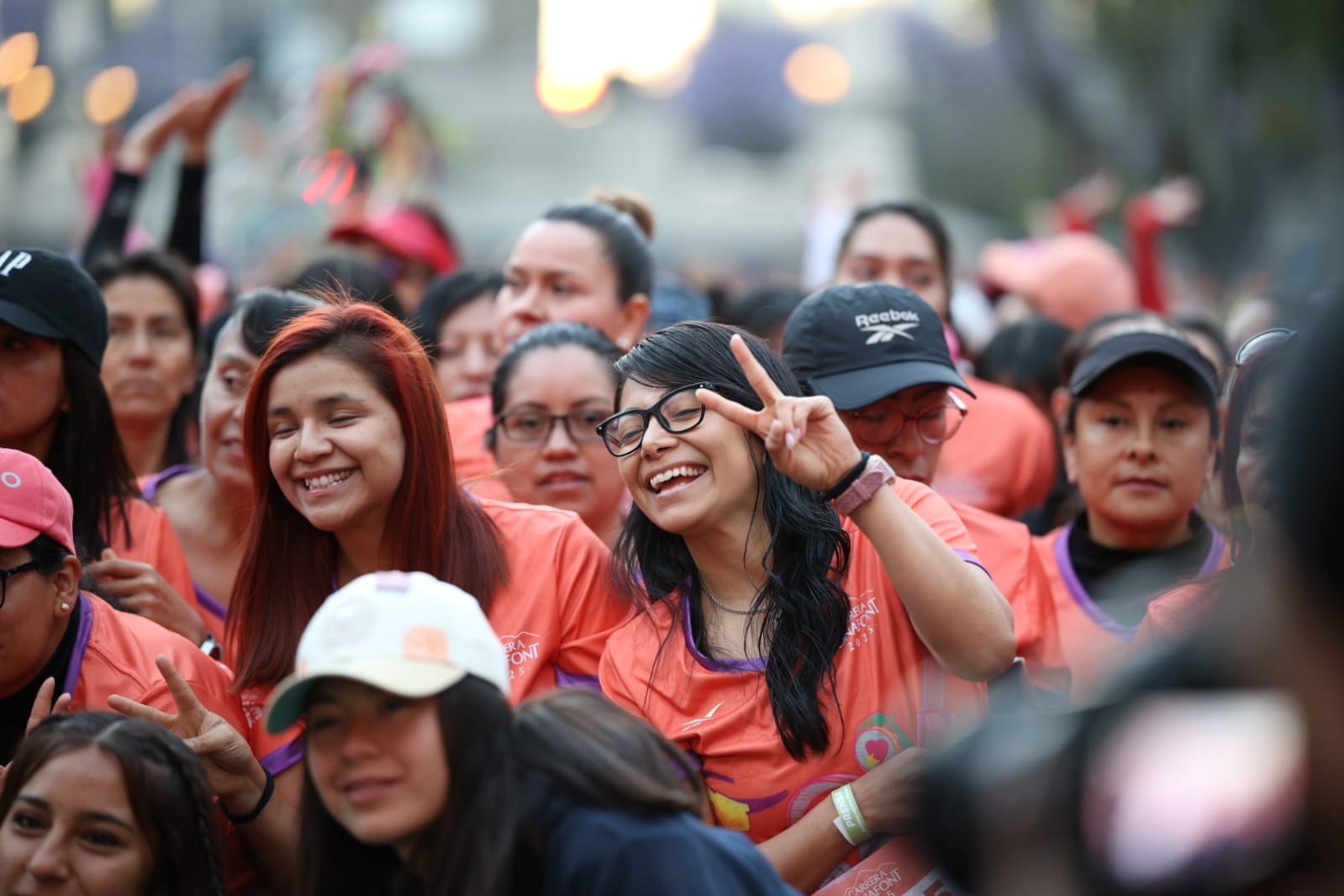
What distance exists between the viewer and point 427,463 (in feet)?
12.1

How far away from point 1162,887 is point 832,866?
5.40ft

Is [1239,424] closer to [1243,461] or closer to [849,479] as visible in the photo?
[1243,461]

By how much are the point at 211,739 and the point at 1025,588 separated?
213cm

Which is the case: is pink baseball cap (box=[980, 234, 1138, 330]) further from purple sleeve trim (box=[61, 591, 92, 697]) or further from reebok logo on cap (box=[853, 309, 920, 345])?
purple sleeve trim (box=[61, 591, 92, 697])

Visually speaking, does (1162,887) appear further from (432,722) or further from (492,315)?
(492,315)

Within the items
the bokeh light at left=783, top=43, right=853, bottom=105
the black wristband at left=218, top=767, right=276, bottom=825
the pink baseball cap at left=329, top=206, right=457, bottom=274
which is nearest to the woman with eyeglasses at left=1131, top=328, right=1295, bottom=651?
the black wristband at left=218, top=767, right=276, bottom=825

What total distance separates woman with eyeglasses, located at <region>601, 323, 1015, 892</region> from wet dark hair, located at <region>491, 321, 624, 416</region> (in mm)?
1194

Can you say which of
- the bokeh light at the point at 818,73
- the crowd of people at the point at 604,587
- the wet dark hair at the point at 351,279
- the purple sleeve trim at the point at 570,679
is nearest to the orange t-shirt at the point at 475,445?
the crowd of people at the point at 604,587

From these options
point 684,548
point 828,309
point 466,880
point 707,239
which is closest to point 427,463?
point 684,548

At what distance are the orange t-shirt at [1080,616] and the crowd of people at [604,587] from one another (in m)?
0.01

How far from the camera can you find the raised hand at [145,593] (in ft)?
12.8

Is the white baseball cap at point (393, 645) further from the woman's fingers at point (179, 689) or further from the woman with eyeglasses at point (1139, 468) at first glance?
the woman with eyeglasses at point (1139, 468)

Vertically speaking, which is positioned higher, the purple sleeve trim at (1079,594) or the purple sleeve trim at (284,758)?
the purple sleeve trim at (1079,594)

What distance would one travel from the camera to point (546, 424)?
4.63 metres
